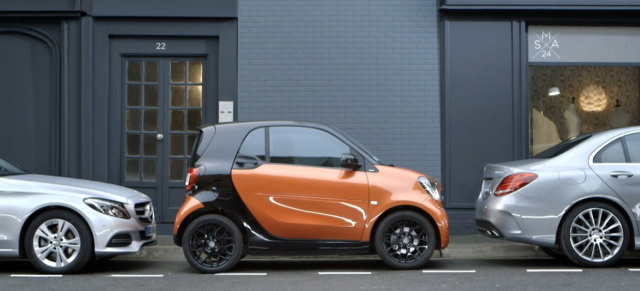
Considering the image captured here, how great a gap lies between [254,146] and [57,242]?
223 cm

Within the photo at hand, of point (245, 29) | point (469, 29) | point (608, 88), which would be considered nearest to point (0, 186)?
point (245, 29)

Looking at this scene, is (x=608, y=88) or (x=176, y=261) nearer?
(x=176, y=261)

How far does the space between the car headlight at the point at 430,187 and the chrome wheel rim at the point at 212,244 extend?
208 centimetres

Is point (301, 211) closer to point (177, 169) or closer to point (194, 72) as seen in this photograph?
point (177, 169)

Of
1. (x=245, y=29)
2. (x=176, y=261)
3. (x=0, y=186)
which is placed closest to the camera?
(x=0, y=186)

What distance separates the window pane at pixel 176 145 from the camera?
14.3 meters

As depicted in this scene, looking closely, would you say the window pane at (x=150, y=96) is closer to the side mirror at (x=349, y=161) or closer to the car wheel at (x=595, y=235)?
the side mirror at (x=349, y=161)

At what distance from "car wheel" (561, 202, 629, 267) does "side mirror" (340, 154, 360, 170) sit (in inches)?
90.1

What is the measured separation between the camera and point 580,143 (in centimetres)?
1039

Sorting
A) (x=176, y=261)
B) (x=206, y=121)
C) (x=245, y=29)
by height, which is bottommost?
(x=176, y=261)

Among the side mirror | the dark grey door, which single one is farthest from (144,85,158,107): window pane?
the side mirror

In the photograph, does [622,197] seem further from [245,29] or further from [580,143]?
[245,29]

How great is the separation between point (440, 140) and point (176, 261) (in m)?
4.83

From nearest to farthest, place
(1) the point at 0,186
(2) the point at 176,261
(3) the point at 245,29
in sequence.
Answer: (1) the point at 0,186, (2) the point at 176,261, (3) the point at 245,29
